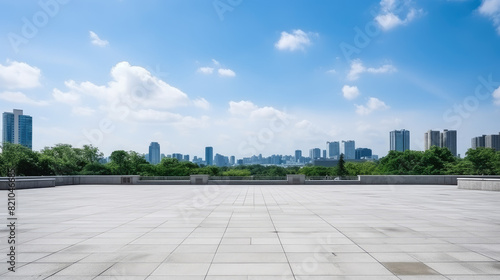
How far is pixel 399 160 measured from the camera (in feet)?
224

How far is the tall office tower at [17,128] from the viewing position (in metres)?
96.2

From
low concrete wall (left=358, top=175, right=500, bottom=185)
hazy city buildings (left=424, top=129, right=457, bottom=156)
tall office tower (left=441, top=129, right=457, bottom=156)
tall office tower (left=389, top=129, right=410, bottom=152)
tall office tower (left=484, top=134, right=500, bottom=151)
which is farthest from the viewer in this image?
tall office tower (left=389, top=129, right=410, bottom=152)

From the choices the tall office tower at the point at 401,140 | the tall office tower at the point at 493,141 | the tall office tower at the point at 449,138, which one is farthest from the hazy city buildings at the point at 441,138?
the tall office tower at the point at 401,140

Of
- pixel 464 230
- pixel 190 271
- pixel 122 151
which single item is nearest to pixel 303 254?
pixel 190 271

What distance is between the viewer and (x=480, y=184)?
25.3 m

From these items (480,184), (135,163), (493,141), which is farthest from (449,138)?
(135,163)

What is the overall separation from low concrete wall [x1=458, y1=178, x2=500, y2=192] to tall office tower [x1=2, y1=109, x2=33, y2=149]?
111m

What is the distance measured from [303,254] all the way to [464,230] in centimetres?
566

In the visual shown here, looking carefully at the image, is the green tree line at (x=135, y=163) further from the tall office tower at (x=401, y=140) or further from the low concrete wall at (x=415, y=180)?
the tall office tower at (x=401, y=140)

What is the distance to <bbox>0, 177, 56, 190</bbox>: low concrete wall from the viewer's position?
85.1ft

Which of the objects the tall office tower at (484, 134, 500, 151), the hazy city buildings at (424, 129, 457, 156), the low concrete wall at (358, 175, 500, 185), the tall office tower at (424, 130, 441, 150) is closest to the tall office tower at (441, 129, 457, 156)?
the hazy city buildings at (424, 129, 457, 156)

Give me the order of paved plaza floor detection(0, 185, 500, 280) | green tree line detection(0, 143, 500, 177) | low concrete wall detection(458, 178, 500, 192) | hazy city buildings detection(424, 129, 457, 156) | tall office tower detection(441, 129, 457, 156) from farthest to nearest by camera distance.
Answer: tall office tower detection(441, 129, 457, 156) → hazy city buildings detection(424, 129, 457, 156) → green tree line detection(0, 143, 500, 177) → low concrete wall detection(458, 178, 500, 192) → paved plaza floor detection(0, 185, 500, 280)

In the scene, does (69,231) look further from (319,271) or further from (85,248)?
(319,271)

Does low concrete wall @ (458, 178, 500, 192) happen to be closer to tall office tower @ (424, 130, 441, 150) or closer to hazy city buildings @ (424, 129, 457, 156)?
hazy city buildings @ (424, 129, 457, 156)
